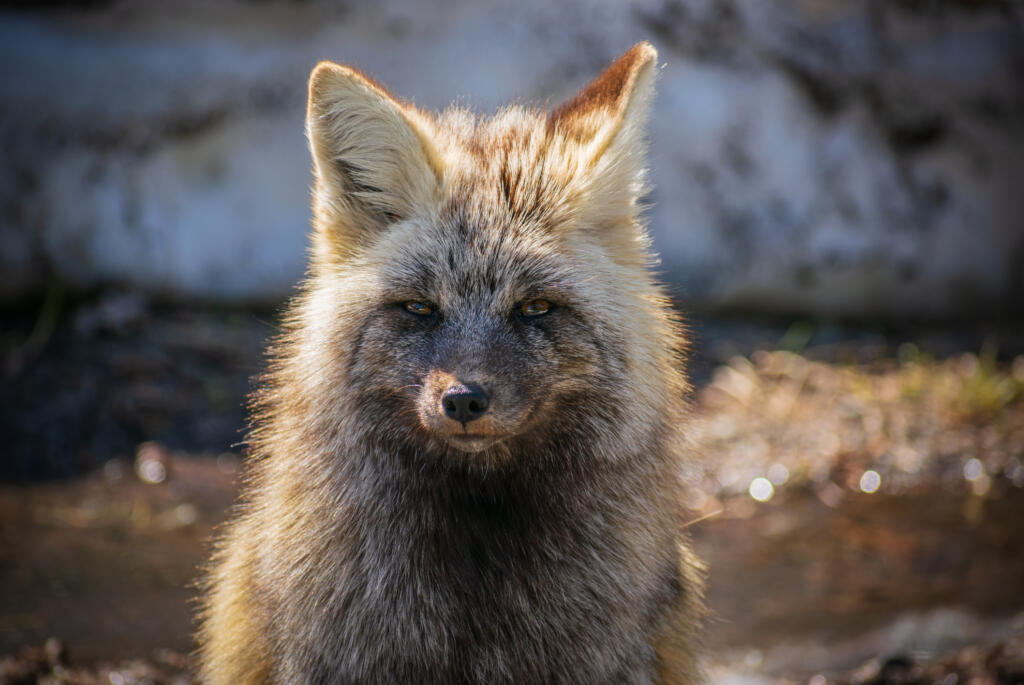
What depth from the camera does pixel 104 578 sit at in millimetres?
4738

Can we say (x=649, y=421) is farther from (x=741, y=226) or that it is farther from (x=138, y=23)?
(x=138, y=23)

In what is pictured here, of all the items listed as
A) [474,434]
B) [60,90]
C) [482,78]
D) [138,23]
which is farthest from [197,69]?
[474,434]

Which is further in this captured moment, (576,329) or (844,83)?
(844,83)

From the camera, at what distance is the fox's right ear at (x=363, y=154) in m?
2.92

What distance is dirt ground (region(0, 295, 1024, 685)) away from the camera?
4.30 m

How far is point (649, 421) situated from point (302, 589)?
3.94ft

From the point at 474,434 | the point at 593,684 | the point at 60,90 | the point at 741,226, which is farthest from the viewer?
the point at 741,226

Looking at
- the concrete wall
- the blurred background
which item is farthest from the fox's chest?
the concrete wall

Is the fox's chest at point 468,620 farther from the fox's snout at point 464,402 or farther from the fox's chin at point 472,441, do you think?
the fox's snout at point 464,402

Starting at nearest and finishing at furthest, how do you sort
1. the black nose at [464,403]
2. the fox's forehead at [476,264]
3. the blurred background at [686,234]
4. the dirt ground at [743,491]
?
the black nose at [464,403] → the fox's forehead at [476,264] → the dirt ground at [743,491] → the blurred background at [686,234]

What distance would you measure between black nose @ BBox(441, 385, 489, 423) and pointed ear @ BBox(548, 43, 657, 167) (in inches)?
34.6

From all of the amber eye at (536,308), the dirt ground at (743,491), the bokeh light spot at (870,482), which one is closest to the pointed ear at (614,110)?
the amber eye at (536,308)

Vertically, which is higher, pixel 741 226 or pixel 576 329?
pixel 576 329

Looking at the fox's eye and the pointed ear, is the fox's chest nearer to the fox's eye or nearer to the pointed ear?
the fox's eye
